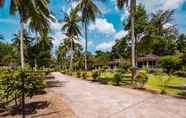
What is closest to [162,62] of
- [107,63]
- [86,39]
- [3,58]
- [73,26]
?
[86,39]

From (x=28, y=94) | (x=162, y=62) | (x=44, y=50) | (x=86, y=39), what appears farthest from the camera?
(x=44, y=50)

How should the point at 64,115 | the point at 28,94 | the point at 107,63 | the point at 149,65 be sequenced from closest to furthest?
the point at 64,115
the point at 28,94
the point at 149,65
the point at 107,63

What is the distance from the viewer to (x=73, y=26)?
5341 centimetres

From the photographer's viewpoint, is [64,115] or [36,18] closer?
[64,115]

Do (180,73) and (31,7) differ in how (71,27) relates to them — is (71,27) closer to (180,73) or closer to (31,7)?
(180,73)

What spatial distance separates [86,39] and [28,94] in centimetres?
2967

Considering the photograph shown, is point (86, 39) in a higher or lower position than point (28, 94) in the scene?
higher

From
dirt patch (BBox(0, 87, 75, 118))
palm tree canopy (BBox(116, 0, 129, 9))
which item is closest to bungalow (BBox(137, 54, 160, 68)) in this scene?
palm tree canopy (BBox(116, 0, 129, 9))

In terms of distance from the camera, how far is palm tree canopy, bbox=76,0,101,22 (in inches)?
1482

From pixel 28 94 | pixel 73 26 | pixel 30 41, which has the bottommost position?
pixel 28 94

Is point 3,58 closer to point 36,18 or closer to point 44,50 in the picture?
point 44,50

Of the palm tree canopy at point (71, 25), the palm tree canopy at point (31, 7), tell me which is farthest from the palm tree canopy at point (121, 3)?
the palm tree canopy at point (71, 25)

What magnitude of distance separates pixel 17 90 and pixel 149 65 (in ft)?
157

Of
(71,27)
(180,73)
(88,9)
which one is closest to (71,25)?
(71,27)
